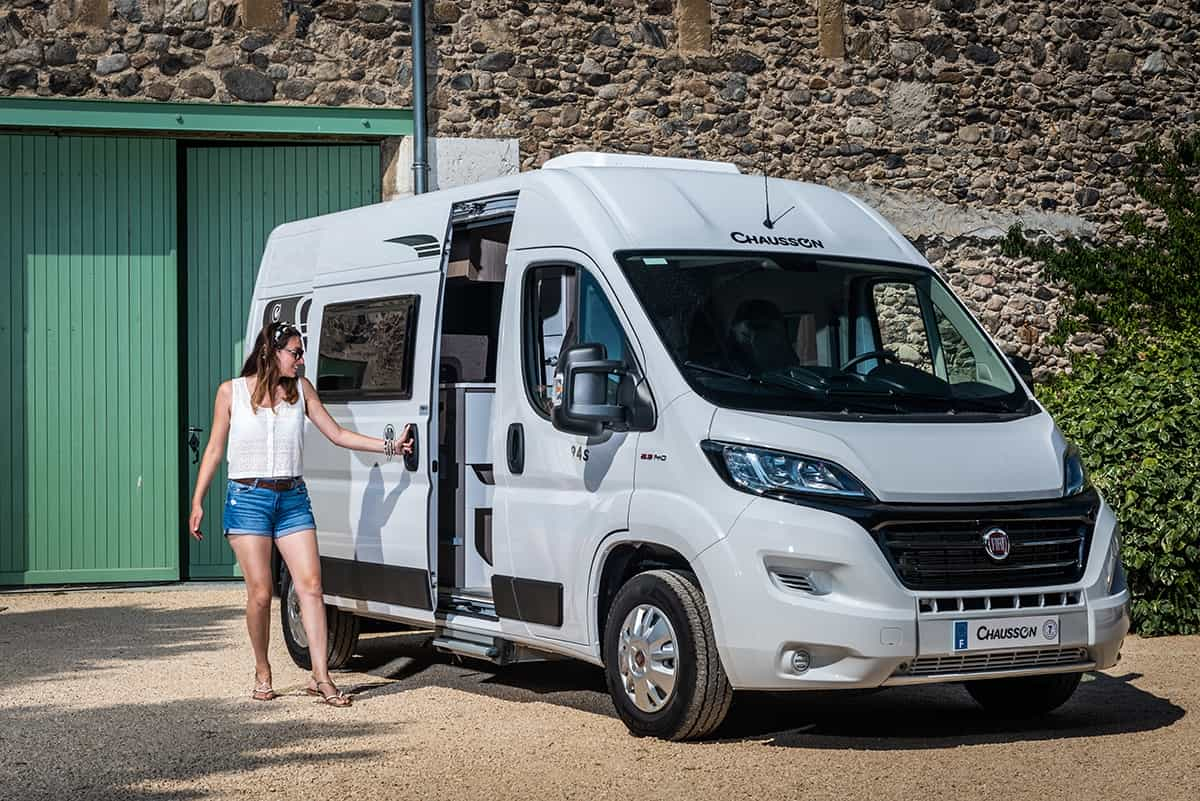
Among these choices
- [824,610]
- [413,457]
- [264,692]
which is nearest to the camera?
[824,610]

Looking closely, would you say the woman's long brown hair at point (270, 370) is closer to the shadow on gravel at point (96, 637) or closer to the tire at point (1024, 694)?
the shadow on gravel at point (96, 637)

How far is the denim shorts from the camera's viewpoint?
890cm

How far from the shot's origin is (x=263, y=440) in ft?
29.2

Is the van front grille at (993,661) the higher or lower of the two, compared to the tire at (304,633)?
higher

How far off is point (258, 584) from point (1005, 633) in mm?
3638

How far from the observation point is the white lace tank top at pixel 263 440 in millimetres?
8891

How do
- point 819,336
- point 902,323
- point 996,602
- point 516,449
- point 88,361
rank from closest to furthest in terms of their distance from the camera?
point 996,602, point 819,336, point 902,323, point 516,449, point 88,361

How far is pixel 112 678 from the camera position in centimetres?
997

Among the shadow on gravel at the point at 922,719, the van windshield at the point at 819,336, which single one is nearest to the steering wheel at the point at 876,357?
the van windshield at the point at 819,336

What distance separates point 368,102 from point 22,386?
3.51m

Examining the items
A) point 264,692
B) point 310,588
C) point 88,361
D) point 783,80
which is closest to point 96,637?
point 264,692

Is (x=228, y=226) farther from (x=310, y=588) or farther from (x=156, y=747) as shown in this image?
(x=156, y=747)

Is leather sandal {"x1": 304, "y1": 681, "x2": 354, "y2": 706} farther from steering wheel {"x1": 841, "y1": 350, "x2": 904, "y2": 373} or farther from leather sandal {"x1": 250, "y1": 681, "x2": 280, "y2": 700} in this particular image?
steering wheel {"x1": 841, "y1": 350, "x2": 904, "y2": 373}

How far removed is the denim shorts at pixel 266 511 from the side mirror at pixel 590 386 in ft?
5.98
